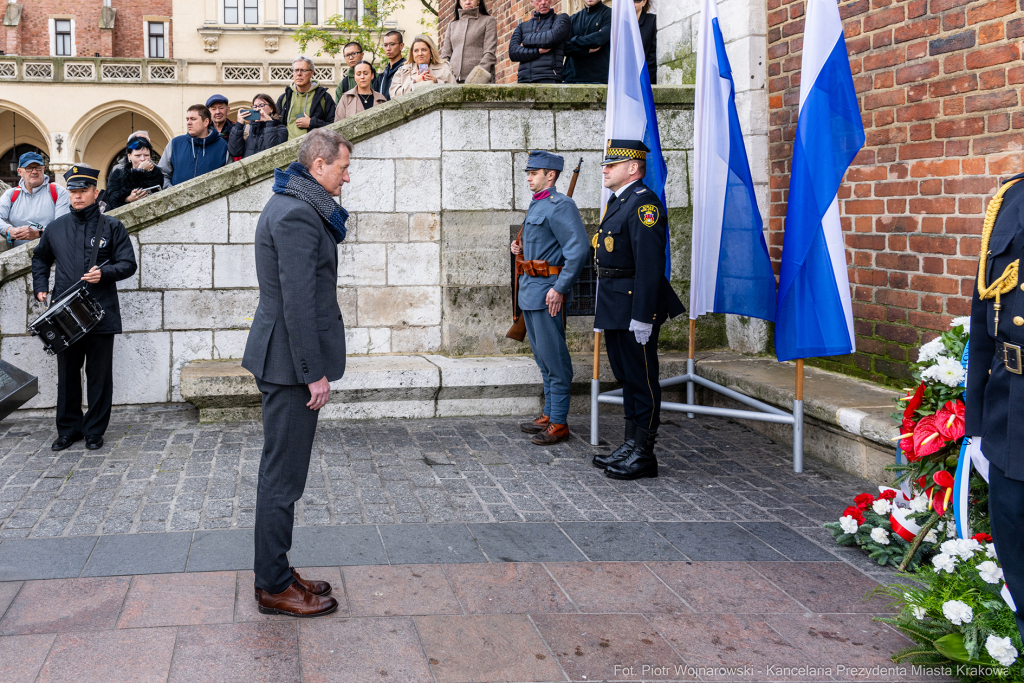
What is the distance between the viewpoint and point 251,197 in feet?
25.0

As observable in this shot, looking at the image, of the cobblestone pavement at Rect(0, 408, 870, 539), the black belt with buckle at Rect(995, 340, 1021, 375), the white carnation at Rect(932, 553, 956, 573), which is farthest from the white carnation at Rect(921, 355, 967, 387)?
the cobblestone pavement at Rect(0, 408, 870, 539)

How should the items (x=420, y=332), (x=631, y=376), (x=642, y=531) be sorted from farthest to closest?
(x=420, y=332) < (x=631, y=376) < (x=642, y=531)

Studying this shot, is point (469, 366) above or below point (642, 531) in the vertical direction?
above

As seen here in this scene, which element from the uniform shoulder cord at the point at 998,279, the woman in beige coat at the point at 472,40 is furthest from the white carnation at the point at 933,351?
the woman in beige coat at the point at 472,40

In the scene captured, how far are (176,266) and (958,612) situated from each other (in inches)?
242

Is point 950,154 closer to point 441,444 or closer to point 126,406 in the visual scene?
point 441,444

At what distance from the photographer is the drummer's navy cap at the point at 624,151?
6.05 meters

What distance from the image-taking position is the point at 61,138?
1195 inches

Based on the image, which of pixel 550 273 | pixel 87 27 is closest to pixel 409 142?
pixel 550 273

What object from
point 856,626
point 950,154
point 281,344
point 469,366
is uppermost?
point 950,154

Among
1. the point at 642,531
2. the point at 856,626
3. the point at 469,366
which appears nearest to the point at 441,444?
the point at 469,366

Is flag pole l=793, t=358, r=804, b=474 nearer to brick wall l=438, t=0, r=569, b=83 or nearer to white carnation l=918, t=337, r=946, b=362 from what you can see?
white carnation l=918, t=337, r=946, b=362

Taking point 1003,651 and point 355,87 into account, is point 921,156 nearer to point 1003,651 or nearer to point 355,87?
point 1003,651

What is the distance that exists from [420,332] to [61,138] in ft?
88.4
